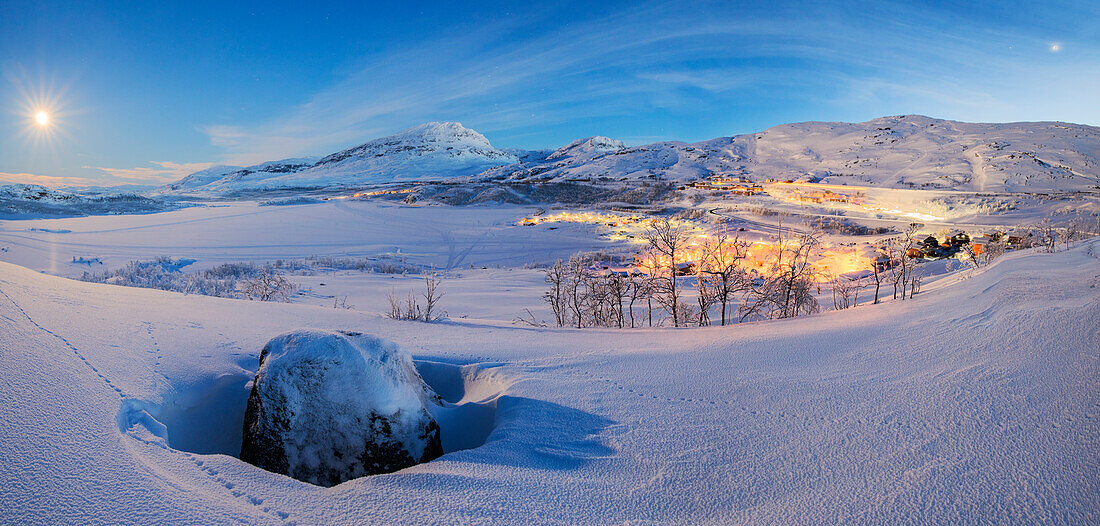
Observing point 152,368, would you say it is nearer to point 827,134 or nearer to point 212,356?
point 212,356

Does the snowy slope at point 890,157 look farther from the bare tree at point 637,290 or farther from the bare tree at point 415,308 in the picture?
the bare tree at point 415,308

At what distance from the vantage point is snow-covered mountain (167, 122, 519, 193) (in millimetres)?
126562

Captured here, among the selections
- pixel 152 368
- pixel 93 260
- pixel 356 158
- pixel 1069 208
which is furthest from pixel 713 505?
pixel 356 158

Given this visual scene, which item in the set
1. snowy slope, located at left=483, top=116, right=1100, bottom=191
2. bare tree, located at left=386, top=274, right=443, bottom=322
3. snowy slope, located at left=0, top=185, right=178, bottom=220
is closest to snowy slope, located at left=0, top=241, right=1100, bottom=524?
bare tree, located at left=386, top=274, right=443, bottom=322

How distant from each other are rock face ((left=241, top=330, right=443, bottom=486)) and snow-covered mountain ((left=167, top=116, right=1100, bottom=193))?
53.4m

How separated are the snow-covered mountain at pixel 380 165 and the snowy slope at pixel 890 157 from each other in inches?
1081

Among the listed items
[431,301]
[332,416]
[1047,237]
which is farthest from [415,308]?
[1047,237]

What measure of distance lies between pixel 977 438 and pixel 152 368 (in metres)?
3.89

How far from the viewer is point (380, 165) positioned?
142875 millimetres

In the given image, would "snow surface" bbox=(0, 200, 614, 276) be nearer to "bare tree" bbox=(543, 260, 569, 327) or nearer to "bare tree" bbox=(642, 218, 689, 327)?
"bare tree" bbox=(543, 260, 569, 327)

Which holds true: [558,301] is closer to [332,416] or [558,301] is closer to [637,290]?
[637,290]

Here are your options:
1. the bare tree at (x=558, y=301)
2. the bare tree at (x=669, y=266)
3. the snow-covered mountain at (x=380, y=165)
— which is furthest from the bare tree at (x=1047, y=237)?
the snow-covered mountain at (x=380, y=165)

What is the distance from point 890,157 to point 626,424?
269 feet

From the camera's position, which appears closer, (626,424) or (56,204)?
(626,424)
